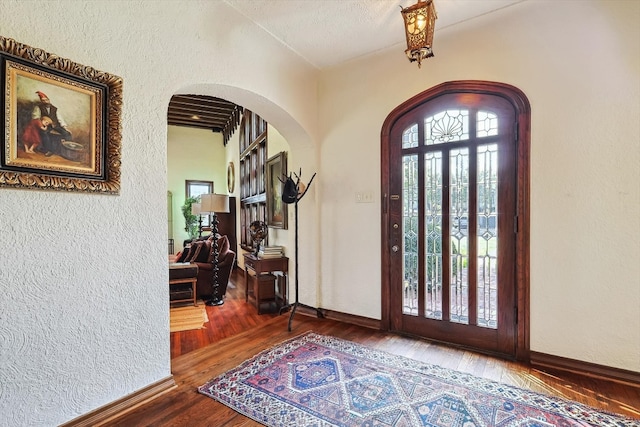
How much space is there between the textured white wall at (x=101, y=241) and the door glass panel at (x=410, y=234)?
1894 mm

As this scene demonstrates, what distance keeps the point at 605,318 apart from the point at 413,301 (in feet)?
4.63

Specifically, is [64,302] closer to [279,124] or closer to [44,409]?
[44,409]

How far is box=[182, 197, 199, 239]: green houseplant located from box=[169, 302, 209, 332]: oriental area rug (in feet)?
14.7

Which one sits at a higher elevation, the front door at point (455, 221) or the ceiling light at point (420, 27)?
the ceiling light at point (420, 27)

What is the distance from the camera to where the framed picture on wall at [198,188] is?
8.46 m

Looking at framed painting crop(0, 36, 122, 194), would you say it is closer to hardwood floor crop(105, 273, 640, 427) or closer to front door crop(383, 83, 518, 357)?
hardwood floor crop(105, 273, 640, 427)

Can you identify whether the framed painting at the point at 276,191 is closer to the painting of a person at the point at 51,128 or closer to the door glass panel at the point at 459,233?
the door glass panel at the point at 459,233

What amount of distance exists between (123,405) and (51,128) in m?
1.68

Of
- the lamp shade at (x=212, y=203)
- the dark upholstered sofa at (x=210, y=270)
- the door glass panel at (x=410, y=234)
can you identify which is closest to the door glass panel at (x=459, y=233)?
the door glass panel at (x=410, y=234)

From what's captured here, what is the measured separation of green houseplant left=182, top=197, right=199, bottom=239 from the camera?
8133 millimetres

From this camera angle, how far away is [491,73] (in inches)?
101

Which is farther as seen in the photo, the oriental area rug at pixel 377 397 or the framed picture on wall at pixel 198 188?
the framed picture on wall at pixel 198 188

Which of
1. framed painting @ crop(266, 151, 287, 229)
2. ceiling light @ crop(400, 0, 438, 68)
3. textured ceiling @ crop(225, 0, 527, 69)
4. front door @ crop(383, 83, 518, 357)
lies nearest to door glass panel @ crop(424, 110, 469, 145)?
front door @ crop(383, 83, 518, 357)

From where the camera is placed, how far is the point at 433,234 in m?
2.86
